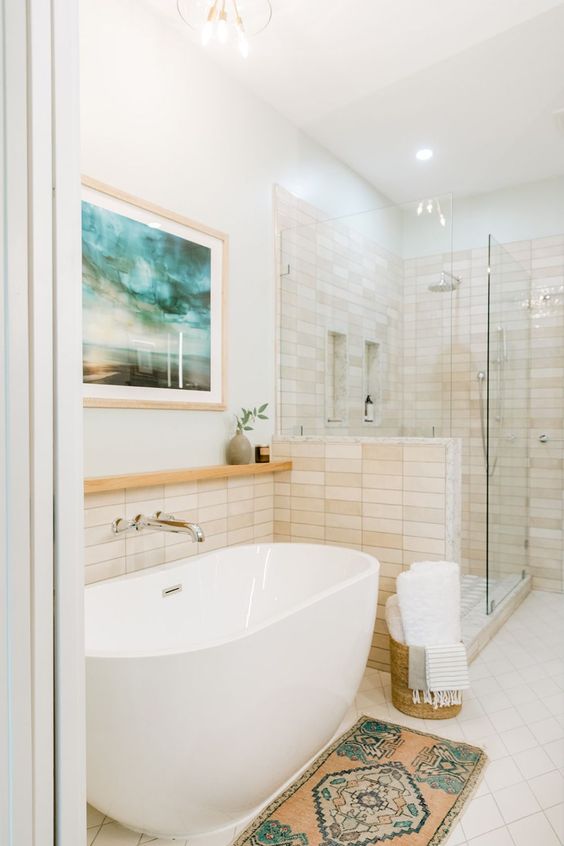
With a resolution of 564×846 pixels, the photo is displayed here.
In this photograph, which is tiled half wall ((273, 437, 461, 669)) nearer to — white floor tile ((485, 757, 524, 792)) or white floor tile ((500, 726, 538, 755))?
white floor tile ((500, 726, 538, 755))

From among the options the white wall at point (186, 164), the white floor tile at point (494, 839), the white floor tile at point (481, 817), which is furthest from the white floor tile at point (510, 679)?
the white wall at point (186, 164)

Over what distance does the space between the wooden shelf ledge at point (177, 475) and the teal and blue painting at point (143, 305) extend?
0.37 metres

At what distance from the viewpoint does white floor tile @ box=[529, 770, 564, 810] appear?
5.71ft

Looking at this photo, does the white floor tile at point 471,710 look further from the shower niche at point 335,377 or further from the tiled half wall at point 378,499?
the shower niche at point 335,377

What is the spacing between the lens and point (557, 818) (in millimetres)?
1661

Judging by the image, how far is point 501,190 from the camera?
422cm

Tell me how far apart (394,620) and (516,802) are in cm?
80

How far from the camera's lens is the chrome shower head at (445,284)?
2977 millimetres

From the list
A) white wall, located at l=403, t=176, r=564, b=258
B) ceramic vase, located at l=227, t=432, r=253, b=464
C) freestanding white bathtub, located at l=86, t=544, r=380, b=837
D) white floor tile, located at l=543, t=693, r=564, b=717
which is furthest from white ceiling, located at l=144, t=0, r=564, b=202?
white floor tile, located at l=543, t=693, r=564, b=717

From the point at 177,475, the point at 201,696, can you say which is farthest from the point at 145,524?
the point at 201,696

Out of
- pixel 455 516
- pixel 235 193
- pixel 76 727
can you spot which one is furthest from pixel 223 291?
pixel 76 727

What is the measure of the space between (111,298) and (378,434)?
1.45 metres

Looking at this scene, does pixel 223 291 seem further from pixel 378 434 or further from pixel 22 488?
pixel 22 488

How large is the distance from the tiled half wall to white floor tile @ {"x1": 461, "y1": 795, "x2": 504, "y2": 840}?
992 mm
